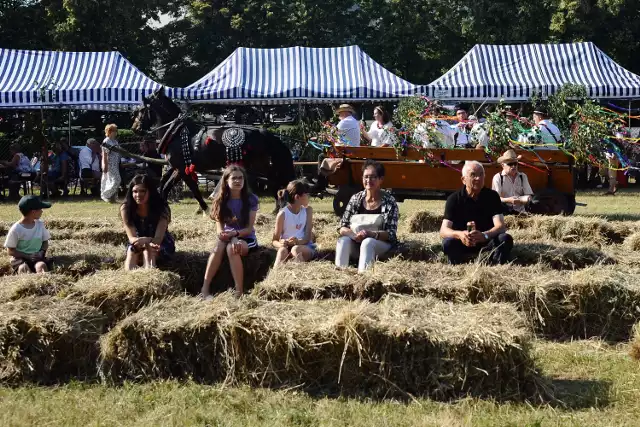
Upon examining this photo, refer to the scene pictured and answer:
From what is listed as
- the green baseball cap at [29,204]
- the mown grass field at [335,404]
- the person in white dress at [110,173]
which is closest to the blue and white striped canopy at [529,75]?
the person in white dress at [110,173]

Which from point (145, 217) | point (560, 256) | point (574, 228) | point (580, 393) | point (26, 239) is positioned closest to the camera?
point (580, 393)

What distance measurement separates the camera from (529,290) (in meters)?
6.28

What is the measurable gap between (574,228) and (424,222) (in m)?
1.98

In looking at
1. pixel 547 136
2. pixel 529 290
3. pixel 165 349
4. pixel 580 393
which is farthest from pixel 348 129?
pixel 580 393

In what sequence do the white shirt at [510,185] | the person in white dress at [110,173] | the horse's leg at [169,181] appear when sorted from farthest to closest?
1. the person in white dress at [110,173]
2. the horse's leg at [169,181]
3. the white shirt at [510,185]

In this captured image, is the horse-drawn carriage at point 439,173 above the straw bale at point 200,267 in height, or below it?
above

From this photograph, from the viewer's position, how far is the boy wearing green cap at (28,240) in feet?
25.2

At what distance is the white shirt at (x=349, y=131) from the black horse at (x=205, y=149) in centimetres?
87

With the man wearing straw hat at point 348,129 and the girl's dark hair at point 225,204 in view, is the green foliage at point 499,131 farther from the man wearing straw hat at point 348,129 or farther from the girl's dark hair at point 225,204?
the girl's dark hair at point 225,204

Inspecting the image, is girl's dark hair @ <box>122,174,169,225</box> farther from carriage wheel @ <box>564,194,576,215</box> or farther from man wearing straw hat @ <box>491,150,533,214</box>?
carriage wheel @ <box>564,194,576,215</box>

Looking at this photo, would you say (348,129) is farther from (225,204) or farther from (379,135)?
(225,204)

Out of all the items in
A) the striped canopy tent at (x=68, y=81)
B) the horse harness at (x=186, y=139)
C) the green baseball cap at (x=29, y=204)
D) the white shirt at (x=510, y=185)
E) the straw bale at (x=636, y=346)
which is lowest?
the straw bale at (x=636, y=346)

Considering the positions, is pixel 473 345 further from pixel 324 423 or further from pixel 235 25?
pixel 235 25

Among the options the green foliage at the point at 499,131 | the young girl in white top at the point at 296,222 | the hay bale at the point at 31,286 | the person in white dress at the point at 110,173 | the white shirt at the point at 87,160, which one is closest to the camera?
the hay bale at the point at 31,286
